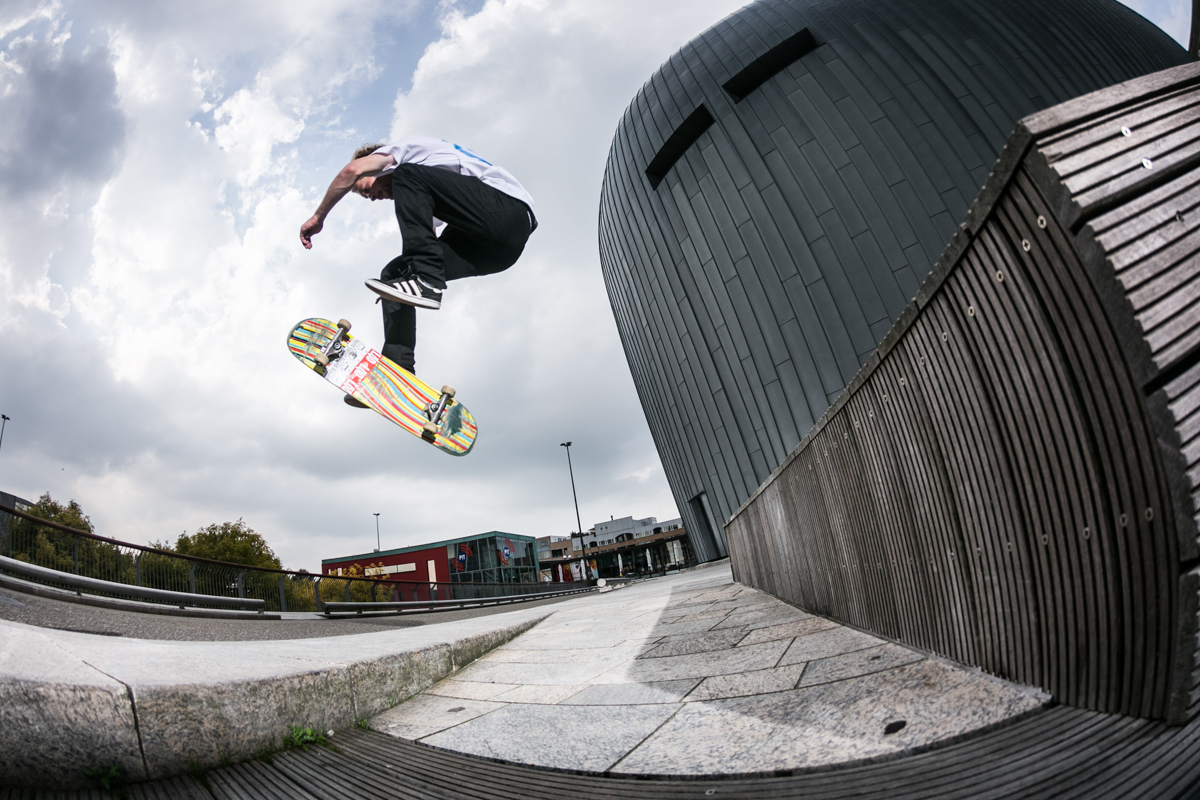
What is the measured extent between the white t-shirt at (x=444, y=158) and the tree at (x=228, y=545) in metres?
43.3

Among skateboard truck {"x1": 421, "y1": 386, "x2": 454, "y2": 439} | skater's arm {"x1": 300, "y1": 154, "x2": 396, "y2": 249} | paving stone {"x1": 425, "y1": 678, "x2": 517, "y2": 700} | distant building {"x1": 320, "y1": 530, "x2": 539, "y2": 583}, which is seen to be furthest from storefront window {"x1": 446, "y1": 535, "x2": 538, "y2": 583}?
paving stone {"x1": 425, "y1": 678, "x2": 517, "y2": 700}

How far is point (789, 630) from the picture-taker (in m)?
4.00

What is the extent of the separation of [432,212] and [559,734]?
19.9ft

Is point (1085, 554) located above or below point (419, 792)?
above

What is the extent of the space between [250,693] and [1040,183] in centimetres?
345

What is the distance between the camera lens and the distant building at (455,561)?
44.4m

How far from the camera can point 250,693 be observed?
242 centimetres

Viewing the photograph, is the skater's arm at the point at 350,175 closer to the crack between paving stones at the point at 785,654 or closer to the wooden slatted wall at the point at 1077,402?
the wooden slatted wall at the point at 1077,402

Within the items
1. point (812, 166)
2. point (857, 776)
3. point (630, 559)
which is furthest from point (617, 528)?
point (857, 776)

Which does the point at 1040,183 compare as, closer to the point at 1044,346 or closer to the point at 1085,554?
the point at 1044,346

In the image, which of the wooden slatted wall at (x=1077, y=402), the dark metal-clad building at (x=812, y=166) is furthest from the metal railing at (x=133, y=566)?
the dark metal-clad building at (x=812, y=166)

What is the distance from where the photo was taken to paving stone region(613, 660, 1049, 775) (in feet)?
5.86

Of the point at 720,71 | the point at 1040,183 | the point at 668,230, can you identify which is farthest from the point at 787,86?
the point at 1040,183

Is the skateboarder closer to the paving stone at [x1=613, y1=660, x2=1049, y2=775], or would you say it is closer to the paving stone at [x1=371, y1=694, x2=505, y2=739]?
the paving stone at [x1=371, y1=694, x2=505, y2=739]
